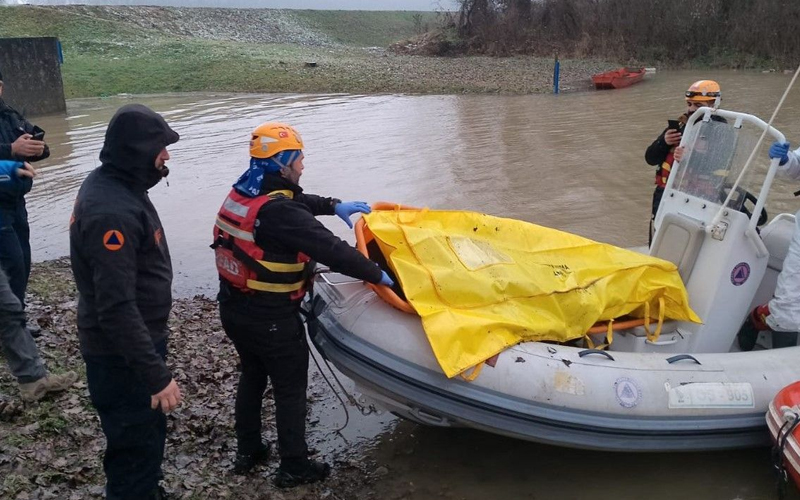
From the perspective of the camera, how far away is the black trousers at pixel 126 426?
2744 millimetres

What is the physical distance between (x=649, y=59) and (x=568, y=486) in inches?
1124

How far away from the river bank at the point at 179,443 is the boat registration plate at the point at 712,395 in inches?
61.4

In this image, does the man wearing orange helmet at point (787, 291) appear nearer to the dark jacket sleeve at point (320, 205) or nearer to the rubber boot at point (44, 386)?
the dark jacket sleeve at point (320, 205)

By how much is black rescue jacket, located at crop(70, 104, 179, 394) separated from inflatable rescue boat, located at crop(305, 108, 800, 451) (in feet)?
3.64

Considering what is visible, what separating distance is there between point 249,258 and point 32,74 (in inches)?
737

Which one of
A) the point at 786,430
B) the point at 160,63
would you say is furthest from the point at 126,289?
the point at 160,63

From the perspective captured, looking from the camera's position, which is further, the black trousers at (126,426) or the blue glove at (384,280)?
the blue glove at (384,280)

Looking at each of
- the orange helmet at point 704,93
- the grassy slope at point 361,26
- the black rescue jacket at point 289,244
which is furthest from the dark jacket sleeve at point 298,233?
the grassy slope at point 361,26

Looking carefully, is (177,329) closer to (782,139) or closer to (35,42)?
(782,139)

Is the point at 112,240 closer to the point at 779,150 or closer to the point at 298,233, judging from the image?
the point at 298,233

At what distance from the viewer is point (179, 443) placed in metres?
3.80

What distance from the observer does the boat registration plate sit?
3445 mm

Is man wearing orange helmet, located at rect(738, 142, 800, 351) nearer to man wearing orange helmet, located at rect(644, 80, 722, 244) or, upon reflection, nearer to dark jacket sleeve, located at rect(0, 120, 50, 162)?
man wearing orange helmet, located at rect(644, 80, 722, 244)

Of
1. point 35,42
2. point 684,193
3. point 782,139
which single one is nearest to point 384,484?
point 684,193
